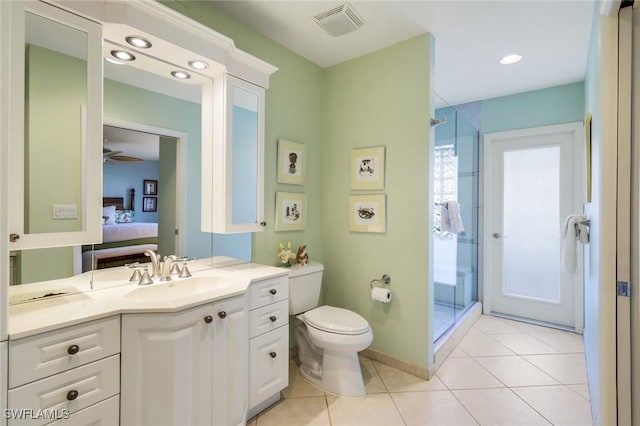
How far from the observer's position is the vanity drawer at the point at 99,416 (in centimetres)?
111

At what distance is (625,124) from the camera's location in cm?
131

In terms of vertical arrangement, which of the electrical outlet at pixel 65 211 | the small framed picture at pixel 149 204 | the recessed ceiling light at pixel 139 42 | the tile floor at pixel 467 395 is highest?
the recessed ceiling light at pixel 139 42

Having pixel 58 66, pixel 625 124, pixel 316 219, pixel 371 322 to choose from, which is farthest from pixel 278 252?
pixel 625 124

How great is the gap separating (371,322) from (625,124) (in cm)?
204

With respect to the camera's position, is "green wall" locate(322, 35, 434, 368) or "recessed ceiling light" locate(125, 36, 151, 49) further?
"green wall" locate(322, 35, 434, 368)

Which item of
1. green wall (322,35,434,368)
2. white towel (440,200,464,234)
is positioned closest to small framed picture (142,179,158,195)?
green wall (322,35,434,368)

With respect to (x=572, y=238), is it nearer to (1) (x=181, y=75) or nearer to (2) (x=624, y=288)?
(2) (x=624, y=288)

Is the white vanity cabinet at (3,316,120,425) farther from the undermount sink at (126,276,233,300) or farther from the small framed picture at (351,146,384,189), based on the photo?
the small framed picture at (351,146,384,189)

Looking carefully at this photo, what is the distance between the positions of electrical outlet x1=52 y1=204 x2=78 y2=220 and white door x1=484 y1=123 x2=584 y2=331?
3.90m

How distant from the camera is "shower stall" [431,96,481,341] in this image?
2986mm

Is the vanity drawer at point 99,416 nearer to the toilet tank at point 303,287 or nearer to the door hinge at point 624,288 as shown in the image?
the toilet tank at point 303,287

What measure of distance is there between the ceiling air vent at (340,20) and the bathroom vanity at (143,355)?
71.0 inches

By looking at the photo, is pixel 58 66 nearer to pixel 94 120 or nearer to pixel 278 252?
pixel 94 120

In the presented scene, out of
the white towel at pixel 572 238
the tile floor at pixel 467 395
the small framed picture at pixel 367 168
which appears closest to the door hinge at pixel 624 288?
the white towel at pixel 572 238
